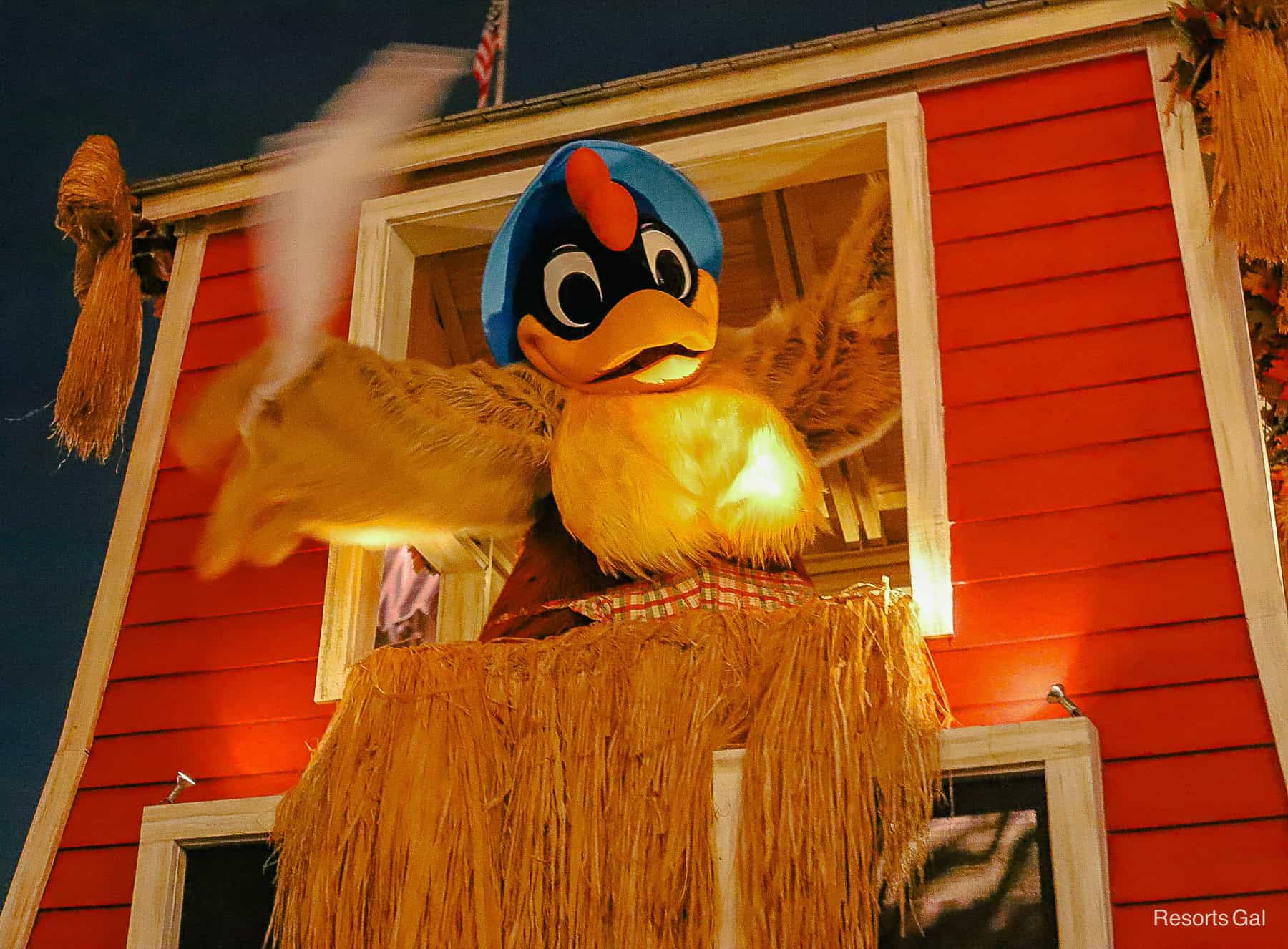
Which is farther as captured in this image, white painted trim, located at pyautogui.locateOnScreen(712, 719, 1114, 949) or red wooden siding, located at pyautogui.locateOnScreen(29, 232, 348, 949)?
red wooden siding, located at pyautogui.locateOnScreen(29, 232, 348, 949)

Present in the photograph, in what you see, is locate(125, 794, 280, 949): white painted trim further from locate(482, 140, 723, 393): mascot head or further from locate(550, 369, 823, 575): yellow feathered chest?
locate(482, 140, 723, 393): mascot head

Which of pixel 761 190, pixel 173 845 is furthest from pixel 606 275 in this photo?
pixel 173 845

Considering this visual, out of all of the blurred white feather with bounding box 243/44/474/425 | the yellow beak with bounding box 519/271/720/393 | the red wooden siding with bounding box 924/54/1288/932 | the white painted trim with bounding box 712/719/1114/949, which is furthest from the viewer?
the yellow beak with bounding box 519/271/720/393

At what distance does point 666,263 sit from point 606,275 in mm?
103

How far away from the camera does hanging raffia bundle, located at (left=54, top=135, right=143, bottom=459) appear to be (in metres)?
2.97

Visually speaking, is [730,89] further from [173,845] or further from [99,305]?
[173,845]

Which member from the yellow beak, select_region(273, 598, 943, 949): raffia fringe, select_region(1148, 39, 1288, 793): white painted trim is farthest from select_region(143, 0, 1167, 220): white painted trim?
select_region(273, 598, 943, 949): raffia fringe

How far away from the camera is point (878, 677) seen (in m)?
2.06

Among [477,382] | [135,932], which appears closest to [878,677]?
[477,382]

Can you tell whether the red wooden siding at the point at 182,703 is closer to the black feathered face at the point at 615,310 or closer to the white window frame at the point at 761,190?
the white window frame at the point at 761,190

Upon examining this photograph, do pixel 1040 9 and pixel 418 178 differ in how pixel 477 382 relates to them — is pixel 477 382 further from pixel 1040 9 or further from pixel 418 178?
pixel 1040 9

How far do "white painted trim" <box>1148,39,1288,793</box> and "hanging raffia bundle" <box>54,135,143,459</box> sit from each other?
6.39 feet

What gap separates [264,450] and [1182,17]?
1640 mm

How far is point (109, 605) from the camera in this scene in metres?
2.86
